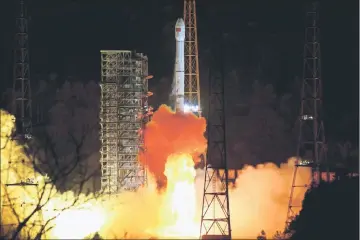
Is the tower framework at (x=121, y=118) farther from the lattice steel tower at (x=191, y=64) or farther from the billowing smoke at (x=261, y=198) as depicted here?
the billowing smoke at (x=261, y=198)

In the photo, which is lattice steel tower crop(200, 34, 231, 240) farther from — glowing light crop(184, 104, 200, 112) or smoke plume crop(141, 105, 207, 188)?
glowing light crop(184, 104, 200, 112)

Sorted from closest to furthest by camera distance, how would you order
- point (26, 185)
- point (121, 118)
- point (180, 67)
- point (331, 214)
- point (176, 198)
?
point (331, 214), point (26, 185), point (121, 118), point (176, 198), point (180, 67)

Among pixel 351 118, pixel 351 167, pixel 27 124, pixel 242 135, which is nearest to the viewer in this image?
pixel 27 124

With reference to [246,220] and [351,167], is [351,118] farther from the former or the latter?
[246,220]

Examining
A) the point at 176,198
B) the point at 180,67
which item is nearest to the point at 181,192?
the point at 176,198

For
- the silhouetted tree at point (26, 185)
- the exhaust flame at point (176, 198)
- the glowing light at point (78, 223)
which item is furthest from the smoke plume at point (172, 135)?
the silhouetted tree at point (26, 185)

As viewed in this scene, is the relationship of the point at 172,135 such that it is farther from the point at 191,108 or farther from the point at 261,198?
the point at 261,198

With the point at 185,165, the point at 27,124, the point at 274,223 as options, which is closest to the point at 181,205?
the point at 185,165
